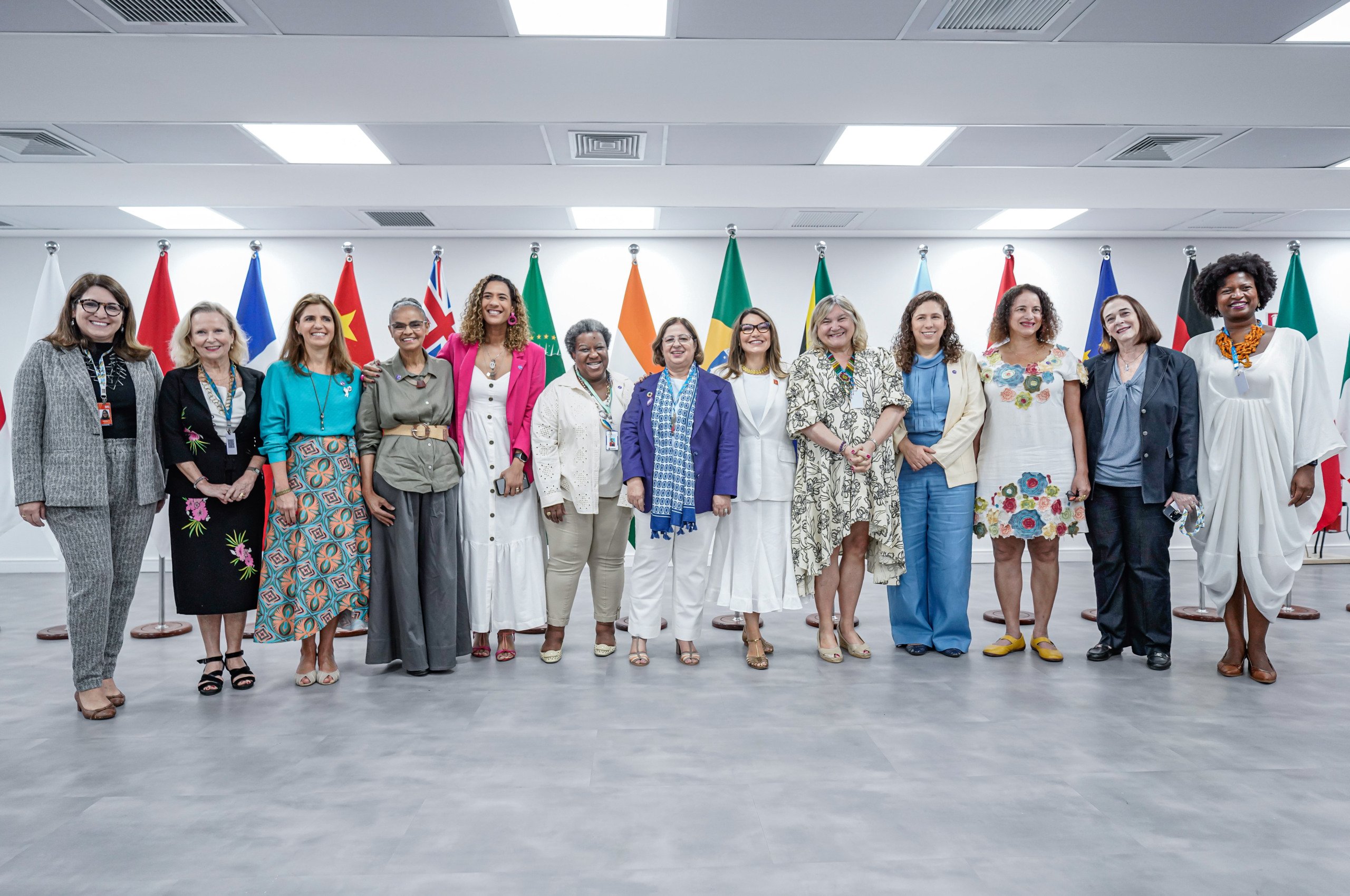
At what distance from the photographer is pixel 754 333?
374 centimetres

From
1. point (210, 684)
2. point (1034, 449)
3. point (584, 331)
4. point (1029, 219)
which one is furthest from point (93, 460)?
point (1029, 219)

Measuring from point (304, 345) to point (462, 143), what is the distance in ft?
7.93

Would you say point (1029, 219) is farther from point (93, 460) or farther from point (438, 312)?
point (93, 460)

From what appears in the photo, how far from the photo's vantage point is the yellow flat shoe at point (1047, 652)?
12.1ft

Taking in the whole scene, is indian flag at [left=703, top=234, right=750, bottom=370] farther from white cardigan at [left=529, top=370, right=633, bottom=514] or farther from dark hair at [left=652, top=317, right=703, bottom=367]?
white cardigan at [left=529, top=370, right=633, bottom=514]

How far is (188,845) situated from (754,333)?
2882 millimetres

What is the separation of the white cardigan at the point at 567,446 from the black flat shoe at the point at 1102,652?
2.40 meters

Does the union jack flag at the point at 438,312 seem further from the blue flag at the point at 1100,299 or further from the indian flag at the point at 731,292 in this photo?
the blue flag at the point at 1100,299

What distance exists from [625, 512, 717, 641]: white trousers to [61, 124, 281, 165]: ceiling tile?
3783 mm

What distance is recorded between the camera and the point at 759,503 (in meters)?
3.73

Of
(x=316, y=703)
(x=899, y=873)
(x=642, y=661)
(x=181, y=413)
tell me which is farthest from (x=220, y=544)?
(x=899, y=873)

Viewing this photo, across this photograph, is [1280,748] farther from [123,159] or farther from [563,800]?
[123,159]

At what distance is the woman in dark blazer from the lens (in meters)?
3.53

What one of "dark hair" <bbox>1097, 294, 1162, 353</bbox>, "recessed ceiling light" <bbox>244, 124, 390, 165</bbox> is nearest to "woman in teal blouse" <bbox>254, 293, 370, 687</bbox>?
"recessed ceiling light" <bbox>244, 124, 390, 165</bbox>
